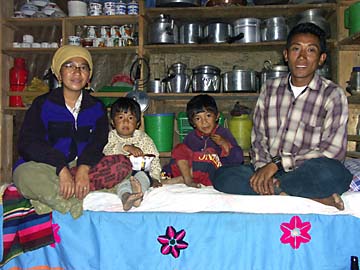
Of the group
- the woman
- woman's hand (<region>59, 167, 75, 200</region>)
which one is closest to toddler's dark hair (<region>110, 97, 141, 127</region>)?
the woman

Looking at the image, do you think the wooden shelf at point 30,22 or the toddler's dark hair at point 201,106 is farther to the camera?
the wooden shelf at point 30,22

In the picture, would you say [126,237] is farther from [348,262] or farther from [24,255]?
[348,262]

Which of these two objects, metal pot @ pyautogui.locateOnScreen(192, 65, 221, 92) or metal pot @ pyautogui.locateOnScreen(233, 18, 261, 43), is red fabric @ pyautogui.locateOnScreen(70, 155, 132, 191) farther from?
metal pot @ pyautogui.locateOnScreen(233, 18, 261, 43)

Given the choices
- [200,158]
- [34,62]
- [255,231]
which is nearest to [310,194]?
[255,231]

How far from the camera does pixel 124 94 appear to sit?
2963 mm

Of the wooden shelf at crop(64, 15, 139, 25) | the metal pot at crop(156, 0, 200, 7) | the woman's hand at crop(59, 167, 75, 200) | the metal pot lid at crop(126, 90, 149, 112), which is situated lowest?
the woman's hand at crop(59, 167, 75, 200)

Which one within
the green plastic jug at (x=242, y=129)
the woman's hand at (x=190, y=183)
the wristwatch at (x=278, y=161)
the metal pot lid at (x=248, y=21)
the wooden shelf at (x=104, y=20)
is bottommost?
the woman's hand at (x=190, y=183)

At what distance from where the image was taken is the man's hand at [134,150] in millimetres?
1865

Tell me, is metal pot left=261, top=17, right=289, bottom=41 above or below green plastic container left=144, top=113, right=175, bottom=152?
above

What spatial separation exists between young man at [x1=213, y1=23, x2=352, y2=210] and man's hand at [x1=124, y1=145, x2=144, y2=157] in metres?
0.42

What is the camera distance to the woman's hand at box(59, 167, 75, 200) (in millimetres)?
1512

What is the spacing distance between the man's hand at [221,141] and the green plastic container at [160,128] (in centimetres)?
89

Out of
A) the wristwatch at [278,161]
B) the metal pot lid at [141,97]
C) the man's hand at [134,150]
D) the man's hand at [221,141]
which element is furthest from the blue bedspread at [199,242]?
the metal pot lid at [141,97]

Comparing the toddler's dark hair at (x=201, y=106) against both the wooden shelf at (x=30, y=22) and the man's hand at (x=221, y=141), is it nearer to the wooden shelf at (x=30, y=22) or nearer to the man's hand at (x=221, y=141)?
the man's hand at (x=221, y=141)
